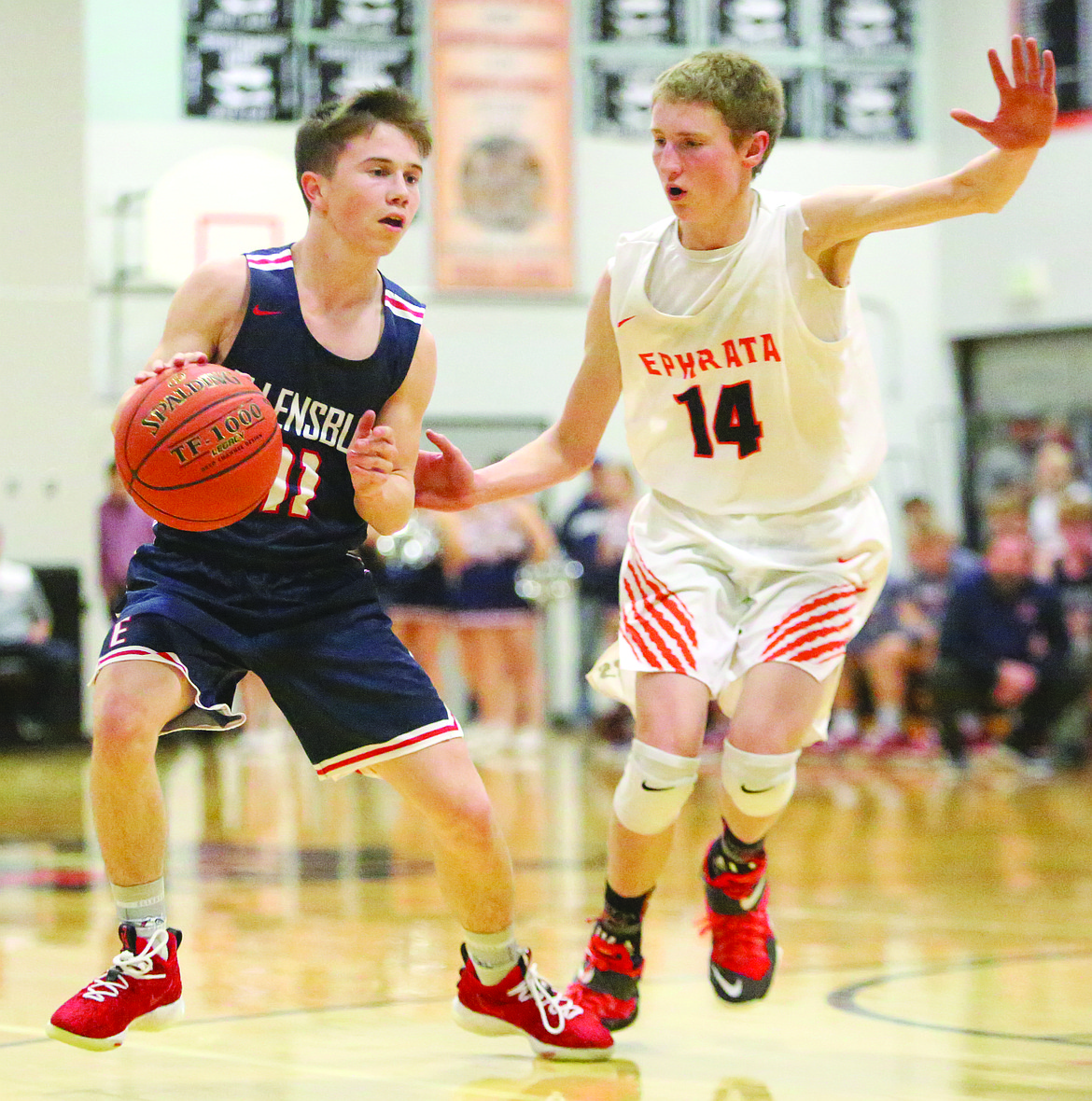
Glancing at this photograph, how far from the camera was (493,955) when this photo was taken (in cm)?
314

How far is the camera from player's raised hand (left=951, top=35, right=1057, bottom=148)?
295 cm

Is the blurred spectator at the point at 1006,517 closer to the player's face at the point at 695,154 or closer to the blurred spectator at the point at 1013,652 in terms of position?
the blurred spectator at the point at 1013,652

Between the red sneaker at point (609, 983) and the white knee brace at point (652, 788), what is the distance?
25cm

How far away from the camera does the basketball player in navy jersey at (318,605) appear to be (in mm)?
2928

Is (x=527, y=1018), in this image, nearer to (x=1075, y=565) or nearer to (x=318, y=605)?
(x=318, y=605)

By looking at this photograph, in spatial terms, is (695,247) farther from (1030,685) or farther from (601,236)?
(601,236)

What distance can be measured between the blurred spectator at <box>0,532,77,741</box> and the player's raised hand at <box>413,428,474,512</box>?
264 inches

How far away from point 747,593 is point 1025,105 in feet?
3.40

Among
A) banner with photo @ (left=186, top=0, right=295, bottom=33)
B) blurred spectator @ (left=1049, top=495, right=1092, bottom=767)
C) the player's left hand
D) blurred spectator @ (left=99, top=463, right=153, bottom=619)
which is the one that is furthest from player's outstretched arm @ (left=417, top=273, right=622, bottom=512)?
banner with photo @ (left=186, top=0, right=295, bottom=33)

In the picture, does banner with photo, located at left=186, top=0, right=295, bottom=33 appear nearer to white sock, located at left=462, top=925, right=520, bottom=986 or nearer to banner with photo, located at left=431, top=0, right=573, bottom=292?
banner with photo, located at left=431, top=0, right=573, bottom=292

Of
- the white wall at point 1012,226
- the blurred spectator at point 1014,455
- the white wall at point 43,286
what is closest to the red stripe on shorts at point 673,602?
the white wall at point 43,286

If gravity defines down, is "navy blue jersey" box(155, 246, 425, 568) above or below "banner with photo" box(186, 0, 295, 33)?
below

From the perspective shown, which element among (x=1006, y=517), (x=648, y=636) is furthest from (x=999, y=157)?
(x=1006, y=517)

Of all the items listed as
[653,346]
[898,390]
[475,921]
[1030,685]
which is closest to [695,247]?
[653,346]
